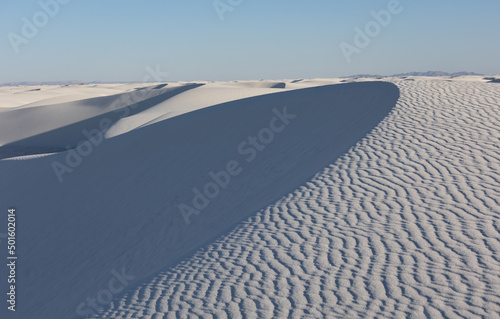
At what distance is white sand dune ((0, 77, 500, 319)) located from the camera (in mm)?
4922

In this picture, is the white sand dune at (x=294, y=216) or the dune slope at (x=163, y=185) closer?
the white sand dune at (x=294, y=216)

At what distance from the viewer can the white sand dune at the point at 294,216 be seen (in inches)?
194

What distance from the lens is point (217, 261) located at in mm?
6121

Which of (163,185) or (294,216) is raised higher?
(163,185)

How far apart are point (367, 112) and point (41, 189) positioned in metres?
9.59

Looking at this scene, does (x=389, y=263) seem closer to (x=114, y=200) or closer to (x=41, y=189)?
(x=114, y=200)

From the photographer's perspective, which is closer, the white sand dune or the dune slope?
→ the white sand dune

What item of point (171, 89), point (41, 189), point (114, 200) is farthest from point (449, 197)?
point (171, 89)

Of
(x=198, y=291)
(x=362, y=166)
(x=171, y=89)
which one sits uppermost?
(x=171, y=89)

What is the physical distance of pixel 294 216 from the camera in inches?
271

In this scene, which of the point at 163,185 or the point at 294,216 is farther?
the point at 163,185

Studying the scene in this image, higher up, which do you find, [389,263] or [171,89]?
[171,89]

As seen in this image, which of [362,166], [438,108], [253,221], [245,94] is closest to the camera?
[253,221]

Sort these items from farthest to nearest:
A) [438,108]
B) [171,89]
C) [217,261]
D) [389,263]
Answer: [171,89], [438,108], [217,261], [389,263]
